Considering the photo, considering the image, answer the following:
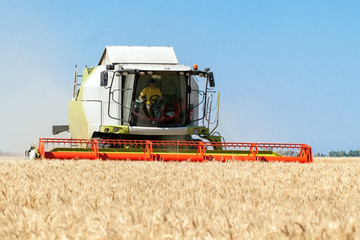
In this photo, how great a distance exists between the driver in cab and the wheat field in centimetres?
427

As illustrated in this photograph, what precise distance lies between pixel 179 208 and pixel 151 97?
26.2 feet

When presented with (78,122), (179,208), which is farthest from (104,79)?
(179,208)

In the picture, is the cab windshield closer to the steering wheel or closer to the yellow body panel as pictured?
the steering wheel

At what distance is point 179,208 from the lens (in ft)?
11.0

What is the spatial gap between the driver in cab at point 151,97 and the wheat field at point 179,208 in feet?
14.0

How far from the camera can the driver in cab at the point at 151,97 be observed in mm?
11188

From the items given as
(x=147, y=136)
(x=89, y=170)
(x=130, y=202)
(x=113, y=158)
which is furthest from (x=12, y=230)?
(x=147, y=136)

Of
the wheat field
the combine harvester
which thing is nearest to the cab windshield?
the combine harvester

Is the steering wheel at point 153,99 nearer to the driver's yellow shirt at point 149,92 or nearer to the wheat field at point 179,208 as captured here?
the driver's yellow shirt at point 149,92

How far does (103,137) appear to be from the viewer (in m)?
11.8

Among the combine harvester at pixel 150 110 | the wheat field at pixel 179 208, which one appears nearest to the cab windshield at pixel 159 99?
the combine harvester at pixel 150 110

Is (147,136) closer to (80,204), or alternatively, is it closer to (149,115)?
(149,115)

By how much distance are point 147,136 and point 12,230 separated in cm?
921

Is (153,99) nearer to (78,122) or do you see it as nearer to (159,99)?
(159,99)
